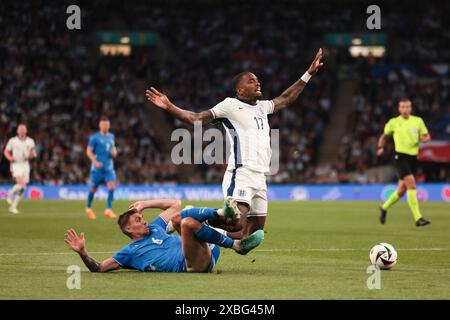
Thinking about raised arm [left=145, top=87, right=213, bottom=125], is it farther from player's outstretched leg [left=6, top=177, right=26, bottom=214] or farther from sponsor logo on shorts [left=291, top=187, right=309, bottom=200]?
sponsor logo on shorts [left=291, top=187, right=309, bottom=200]

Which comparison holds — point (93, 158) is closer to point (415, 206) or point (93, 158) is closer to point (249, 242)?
point (415, 206)

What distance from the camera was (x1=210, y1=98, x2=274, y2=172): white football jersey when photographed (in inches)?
443

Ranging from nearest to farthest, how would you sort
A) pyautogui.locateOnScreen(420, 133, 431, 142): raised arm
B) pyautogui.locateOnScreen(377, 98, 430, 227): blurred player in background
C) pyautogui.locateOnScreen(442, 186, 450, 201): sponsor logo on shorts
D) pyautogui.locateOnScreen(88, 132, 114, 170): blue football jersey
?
1. pyautogui.locateOnScreen(420, 133, 431, 142): raised arm
2. pyautogui.locateOnScreen(377, 98, 430, 227): blurred player in background
3. pyautogui.locateOnScreen(88, 132, 114, 170): blue football jersey
4. pyautogui.locateOnScreen(442, 186, 450, 201): sponsor logo on shorts

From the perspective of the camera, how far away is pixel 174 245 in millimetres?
10875

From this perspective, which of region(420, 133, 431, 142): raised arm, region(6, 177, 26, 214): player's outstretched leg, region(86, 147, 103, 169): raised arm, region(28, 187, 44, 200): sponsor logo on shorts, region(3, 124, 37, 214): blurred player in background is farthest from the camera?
region(28, 187, 44, 200): sponsor logo on shorts

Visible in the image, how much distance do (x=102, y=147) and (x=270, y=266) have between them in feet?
39.7

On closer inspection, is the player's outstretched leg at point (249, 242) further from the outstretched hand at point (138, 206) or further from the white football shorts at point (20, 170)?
the white football shorts at point (20, 170)

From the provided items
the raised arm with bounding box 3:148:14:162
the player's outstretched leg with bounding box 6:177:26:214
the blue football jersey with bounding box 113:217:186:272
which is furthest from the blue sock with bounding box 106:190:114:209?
the blue football jersey with bounding box 113:217:186:272

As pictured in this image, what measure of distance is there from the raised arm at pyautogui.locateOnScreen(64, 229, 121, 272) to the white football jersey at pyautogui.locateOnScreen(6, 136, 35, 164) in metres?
15.6

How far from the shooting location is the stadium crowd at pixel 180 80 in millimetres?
37969

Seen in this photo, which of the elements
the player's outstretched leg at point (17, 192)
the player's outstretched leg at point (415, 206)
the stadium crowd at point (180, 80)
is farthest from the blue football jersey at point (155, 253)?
the stadium crowd at point (180, 80)
